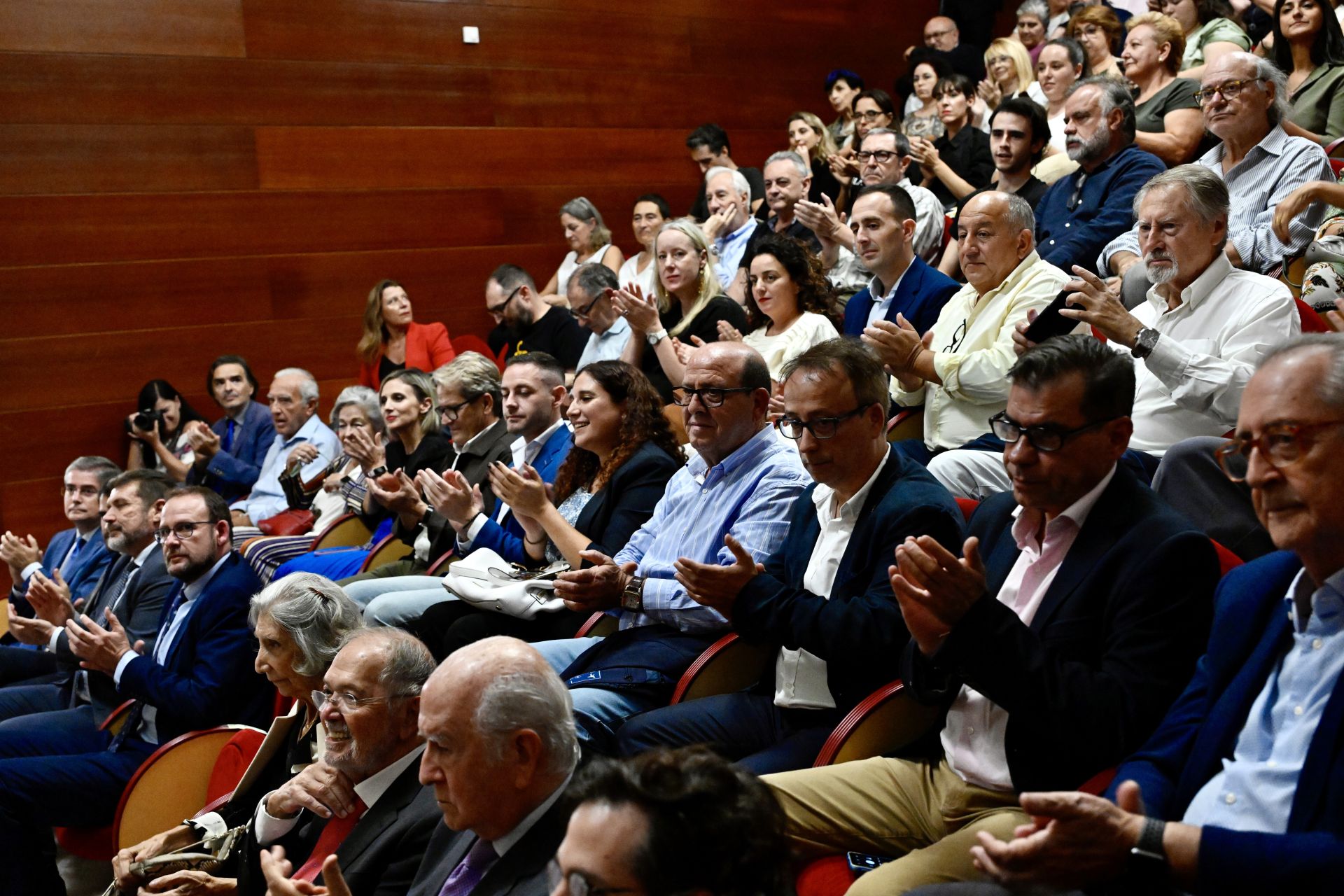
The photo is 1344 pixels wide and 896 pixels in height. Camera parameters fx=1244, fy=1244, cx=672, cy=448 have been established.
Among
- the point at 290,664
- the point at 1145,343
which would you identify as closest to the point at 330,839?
the point at 290,664

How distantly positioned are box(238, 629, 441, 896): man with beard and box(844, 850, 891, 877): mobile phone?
0.67m

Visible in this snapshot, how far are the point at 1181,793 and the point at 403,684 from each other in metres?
1.24

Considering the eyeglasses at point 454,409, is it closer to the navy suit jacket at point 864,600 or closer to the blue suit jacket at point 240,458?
the blue suit jacket at point 240,458

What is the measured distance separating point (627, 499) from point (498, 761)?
1.39m

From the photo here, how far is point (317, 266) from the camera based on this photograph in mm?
6195

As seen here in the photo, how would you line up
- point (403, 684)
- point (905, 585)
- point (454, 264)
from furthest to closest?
point (454, 264)
point (403, 684)
point (905, 585)

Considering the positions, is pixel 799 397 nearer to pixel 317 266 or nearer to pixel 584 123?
pixel 317 266

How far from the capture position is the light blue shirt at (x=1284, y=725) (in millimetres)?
1383

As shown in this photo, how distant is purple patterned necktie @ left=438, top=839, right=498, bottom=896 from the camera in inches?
70.2

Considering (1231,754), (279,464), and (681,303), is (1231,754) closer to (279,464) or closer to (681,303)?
(681,303)

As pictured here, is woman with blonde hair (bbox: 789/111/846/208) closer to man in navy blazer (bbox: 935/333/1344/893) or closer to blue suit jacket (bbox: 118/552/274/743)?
blue suit jacket (bbox: 118/552/274/743)

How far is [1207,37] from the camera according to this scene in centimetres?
569

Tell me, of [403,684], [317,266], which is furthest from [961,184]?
[403,684]

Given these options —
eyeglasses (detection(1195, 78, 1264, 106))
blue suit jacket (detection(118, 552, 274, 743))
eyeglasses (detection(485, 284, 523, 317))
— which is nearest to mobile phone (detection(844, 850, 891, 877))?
blue suit jacket (detection(118, 552, 274, 743))
